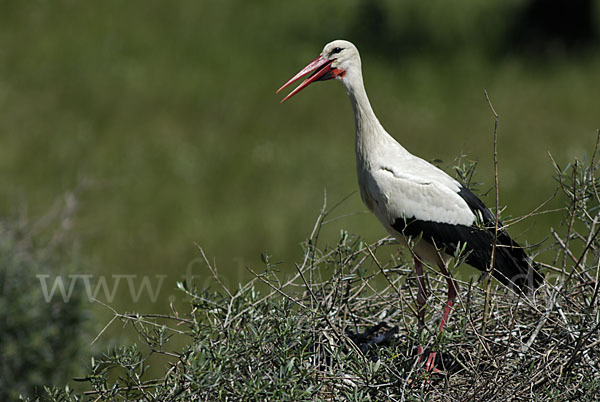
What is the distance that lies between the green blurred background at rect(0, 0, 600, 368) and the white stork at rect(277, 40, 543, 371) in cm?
626

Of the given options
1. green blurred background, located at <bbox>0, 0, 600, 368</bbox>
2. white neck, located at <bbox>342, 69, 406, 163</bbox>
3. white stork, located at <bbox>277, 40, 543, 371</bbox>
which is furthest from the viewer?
green blurred background, located at <bbox>0, 0, 600, 368</bbox>

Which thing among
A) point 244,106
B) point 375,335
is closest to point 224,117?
point 244,106

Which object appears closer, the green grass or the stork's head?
the stork's head

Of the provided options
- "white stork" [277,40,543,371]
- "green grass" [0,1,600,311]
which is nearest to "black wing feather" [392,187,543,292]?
"white stork" [277,40,543,371]

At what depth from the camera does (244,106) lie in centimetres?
1323

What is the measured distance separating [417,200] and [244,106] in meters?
9.46

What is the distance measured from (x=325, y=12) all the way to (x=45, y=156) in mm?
5268

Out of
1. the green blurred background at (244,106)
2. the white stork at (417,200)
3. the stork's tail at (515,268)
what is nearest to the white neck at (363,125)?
the white stork at (417,200)

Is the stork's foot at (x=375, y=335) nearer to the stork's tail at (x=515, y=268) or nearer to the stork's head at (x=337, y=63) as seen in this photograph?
the stork's tail at (x=515, y=268)

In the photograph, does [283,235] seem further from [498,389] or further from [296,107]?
[498,389]

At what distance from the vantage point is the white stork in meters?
3.99

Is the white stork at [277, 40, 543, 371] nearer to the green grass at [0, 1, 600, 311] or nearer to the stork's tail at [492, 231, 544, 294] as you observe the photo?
the stork's tail at [492, 231, 544, 294]

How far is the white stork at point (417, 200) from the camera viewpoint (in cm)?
399

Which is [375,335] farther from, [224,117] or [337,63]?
[224,117]
